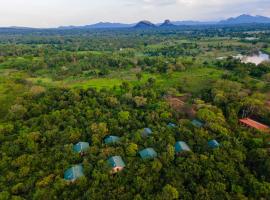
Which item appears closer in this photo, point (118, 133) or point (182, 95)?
point (118, 133)

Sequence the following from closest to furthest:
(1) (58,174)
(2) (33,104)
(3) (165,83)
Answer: (1) (58,174) → (2) (33,104) → (3) (165,83)

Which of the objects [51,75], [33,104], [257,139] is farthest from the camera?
[51,75]

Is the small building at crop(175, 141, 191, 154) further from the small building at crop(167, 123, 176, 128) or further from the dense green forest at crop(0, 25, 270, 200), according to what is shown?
the small building at crop(167, 123, 176, 128)

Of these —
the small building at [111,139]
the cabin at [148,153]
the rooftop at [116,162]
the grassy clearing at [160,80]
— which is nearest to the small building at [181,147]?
the cabin at [148,153]

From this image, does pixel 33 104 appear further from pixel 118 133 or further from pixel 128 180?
pixel 128 180

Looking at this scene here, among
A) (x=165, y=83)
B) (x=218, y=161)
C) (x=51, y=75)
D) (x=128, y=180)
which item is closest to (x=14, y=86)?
(x=51, y=75)

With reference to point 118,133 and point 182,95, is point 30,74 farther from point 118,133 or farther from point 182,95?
point 118,133
